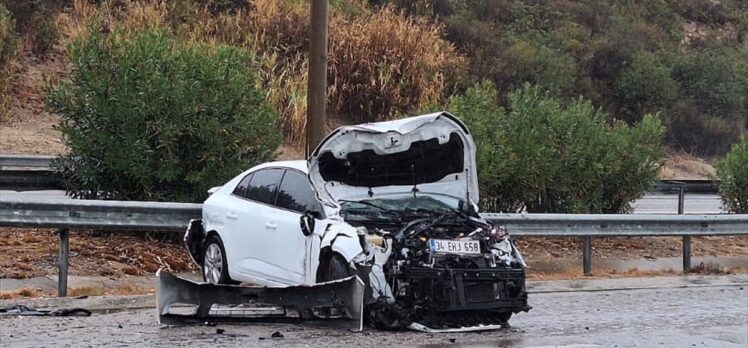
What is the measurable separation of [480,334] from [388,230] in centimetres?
128

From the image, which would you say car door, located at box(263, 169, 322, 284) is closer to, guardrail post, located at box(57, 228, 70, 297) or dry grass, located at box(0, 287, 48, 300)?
guardrail post, located at box(57, 228, 70, 297)

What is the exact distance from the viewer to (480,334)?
10.1 m

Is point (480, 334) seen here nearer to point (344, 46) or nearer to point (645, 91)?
point (344, 46)

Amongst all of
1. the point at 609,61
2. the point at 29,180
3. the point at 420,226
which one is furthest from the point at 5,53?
the point at 609,61

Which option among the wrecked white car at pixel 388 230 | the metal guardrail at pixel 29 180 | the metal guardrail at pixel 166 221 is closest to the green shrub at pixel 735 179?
the metal guardrail at pixel 166 221

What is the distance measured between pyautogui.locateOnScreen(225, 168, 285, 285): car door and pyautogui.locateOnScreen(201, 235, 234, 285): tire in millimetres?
138

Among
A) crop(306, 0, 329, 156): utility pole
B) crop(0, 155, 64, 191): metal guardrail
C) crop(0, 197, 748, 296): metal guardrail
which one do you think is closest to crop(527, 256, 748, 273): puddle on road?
crop(0, 197, 748, 296): metal guardrail

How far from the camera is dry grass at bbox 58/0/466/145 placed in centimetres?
2725

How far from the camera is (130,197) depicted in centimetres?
1470

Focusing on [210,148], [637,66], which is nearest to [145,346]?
[210,148]

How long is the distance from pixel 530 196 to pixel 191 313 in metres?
9.00

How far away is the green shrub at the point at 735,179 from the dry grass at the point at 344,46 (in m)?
7.44

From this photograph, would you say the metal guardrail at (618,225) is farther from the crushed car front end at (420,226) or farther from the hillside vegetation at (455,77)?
the crushed car front end at (420,226)

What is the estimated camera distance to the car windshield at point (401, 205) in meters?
10.4
